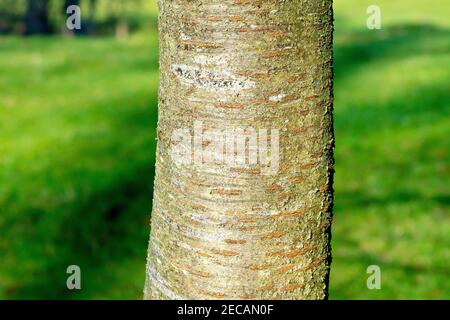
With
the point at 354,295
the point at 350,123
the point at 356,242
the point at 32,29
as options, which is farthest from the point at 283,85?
the point at 32,29

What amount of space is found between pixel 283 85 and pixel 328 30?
0.29m

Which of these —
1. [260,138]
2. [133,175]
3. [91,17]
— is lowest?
[133,175]

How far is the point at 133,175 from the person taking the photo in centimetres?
711

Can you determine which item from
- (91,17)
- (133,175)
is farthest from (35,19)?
(133,175)

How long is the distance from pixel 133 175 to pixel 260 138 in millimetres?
5149

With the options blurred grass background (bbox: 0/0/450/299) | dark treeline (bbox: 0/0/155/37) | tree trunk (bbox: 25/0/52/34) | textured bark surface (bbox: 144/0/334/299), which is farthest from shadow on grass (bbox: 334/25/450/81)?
dark treeline (bbox: 0/0/155/37)

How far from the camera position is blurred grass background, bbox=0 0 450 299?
17.7ft

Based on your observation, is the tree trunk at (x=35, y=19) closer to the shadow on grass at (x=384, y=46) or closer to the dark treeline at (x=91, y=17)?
the dark treeline at (x=91, y=17)

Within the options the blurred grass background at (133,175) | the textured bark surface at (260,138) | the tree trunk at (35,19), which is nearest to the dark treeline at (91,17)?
the tree trunk at (35,19)

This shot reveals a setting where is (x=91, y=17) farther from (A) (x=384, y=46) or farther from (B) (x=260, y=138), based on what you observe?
(B) (x=260, y=138)

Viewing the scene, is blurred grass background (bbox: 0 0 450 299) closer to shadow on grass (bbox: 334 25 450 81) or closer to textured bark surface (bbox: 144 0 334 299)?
shadow on grass (bbox: 334 25 450 81)

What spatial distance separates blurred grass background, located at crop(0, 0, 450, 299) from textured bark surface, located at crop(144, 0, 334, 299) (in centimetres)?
299

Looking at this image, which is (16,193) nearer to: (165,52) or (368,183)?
(368,183)

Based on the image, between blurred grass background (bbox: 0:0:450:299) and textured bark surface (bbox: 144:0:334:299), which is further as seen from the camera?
blurred grass background (bbox: 0:0:450:299)
